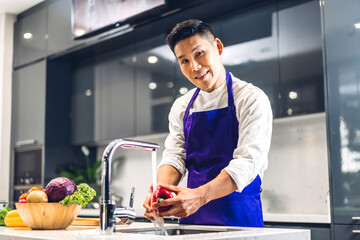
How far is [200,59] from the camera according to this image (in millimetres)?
1843

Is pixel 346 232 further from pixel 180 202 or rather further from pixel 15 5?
pixel 15 5

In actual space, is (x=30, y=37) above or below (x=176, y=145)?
above

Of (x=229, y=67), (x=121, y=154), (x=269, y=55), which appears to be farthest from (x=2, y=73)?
(x=269, y=55)

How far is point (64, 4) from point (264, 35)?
212cm

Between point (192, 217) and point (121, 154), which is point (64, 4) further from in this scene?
point (192, 217)

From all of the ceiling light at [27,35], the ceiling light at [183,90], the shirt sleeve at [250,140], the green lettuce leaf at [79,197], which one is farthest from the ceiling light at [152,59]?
the green lettuce leaf at [79,197]

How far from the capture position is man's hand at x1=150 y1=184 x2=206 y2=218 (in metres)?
1.40

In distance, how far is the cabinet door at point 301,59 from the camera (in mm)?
2918

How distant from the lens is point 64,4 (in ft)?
14.7

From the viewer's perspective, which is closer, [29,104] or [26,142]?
[26,142]

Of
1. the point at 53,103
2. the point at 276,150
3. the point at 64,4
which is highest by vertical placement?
the point at 64,4

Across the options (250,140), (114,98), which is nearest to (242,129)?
(250,140)

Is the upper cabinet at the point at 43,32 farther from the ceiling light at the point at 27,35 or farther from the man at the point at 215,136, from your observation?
the man at the point at 215,136

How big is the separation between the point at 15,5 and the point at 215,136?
142 inches
